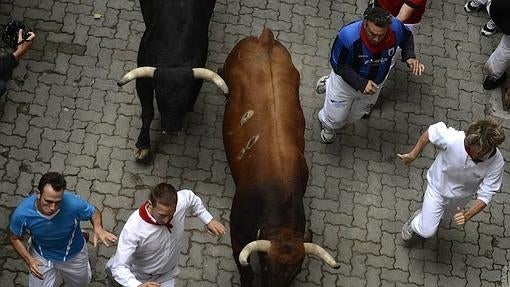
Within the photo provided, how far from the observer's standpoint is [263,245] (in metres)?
6.93

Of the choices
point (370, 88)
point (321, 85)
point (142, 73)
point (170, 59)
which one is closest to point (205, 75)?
point (170, 59)

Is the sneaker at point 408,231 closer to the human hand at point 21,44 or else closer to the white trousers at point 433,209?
the white trousers at point 433,209

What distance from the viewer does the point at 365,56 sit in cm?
808

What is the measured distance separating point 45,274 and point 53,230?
1.89ft

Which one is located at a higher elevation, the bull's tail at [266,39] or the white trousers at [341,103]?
the bull's tail at [266,39]

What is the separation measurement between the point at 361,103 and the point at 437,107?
5.36 ft

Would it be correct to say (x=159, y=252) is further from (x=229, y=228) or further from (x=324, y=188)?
(x=324, y=188)

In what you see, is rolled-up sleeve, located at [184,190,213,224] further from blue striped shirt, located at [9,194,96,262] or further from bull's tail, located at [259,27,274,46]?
bull's tail, located at [259,27,274,46]

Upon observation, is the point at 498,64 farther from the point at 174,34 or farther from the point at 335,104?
the point at 174,34

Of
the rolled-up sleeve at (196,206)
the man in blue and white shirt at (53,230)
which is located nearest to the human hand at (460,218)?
the rolled-up sleeve at (196,206)

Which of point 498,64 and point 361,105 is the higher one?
point 498,64

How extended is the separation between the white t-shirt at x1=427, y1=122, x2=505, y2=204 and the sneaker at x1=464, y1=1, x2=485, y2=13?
12.5 ft

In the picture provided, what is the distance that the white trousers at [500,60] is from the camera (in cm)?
980

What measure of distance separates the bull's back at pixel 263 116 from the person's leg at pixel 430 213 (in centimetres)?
130
